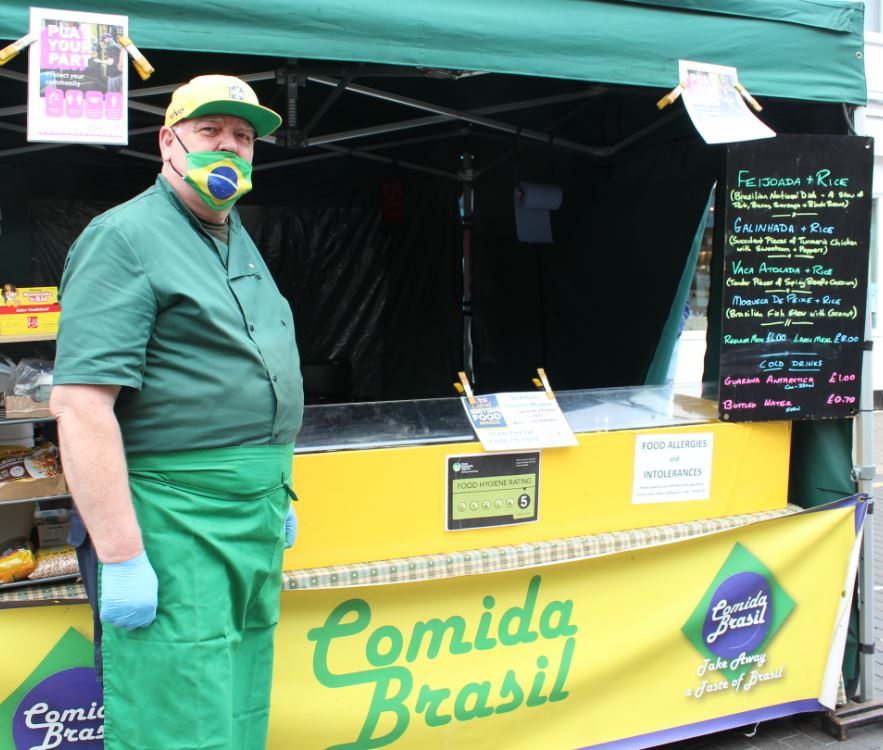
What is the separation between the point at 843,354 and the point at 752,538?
0.75 meters

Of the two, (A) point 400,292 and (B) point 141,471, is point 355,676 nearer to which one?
(B) point 141,471

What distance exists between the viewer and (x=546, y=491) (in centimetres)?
262

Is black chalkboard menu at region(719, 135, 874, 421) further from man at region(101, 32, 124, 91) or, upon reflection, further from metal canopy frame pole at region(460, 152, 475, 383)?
metal canopy frame pole at region(460, 152, 475, 383)

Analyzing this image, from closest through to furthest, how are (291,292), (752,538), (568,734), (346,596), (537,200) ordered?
(346,596) → (568,734) → (752,538) → (537,200) → (291,292)

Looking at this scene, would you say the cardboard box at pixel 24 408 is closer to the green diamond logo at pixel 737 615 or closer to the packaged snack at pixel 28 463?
the packaged snack at pixel 28 463

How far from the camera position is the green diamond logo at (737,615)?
2.79 m

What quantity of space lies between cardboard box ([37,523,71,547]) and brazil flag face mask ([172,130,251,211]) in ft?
3.70

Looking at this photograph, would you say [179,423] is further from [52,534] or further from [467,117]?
[467,117]

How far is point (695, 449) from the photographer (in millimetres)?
2838

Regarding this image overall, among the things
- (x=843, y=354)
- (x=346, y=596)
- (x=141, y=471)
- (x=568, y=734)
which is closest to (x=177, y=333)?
(x=141, y=471)

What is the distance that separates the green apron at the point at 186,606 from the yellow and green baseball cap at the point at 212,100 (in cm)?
69

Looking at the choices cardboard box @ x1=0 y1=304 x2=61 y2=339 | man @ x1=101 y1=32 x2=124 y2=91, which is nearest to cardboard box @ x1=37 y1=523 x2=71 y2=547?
cardboard box @ x1=0 y1=304 x2=61 y2=339

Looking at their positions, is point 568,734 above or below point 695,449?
below

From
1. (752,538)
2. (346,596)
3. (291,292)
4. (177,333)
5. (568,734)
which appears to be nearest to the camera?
(177,333)
